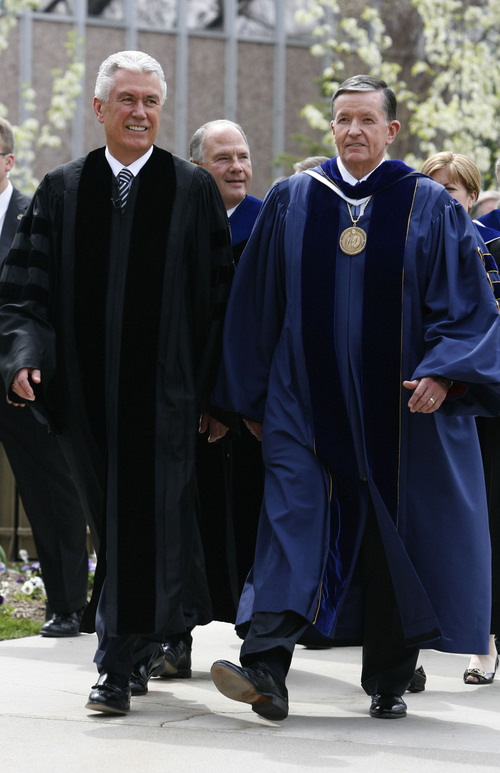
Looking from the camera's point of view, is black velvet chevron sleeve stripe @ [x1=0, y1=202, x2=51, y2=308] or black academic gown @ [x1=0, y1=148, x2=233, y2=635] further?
black velvet chevron sleeve stripe @ [x1=0, y1=202, x2=51, y2=308]

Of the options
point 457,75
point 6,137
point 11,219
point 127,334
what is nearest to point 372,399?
point 127,334

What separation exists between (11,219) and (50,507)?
4.61 feet

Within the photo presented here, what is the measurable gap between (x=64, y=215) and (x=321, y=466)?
1264mm

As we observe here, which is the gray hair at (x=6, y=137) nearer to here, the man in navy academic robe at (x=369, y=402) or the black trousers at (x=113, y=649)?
the man in navy academic robe at (x=369, y=402)

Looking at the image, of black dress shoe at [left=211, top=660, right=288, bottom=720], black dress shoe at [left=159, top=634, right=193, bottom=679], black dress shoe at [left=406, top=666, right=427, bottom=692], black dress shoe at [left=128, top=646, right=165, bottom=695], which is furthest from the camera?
black dress shoe at [left=159, top=634, right=193, bottom=679]

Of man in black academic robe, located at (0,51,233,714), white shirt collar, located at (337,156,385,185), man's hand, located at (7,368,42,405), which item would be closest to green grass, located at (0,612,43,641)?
man in black academic robe, located at (0,51,233,714)

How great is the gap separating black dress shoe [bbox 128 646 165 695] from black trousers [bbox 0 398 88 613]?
1.43 m

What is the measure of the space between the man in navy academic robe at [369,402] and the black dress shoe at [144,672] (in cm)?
57

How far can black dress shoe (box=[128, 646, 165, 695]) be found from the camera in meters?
4.88

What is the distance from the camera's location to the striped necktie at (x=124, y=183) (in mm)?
4773

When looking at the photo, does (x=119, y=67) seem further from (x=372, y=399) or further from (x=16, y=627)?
(x=16, y=627)

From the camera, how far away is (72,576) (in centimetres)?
638

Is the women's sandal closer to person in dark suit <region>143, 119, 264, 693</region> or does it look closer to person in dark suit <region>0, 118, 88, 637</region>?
person in dark suit <region>143, 119, 264, 693</region>

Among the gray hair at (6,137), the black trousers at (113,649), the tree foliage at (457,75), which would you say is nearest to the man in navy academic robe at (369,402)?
the black trousers at (113,649)
